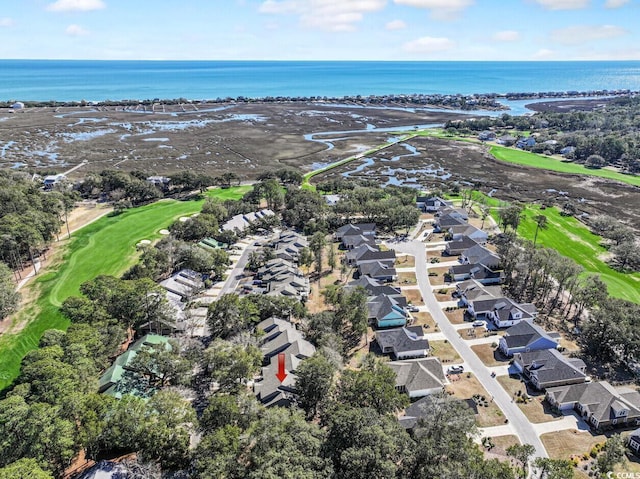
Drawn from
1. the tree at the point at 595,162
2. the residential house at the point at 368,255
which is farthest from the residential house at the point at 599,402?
the tree at the point at 595,162

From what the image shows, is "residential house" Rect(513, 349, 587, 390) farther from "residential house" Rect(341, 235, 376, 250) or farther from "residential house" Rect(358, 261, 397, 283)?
"residential house" Rect(341, 235, 376, 250)

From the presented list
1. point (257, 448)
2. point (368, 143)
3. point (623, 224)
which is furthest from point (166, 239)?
point (368, 143)

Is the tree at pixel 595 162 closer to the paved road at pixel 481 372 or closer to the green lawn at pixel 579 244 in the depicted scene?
the green lawn at pixel 579 244

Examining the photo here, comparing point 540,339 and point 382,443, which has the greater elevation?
point 382,443

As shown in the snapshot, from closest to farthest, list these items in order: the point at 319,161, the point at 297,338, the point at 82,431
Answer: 1. the point at 82,431
2. the point at 297,338
3. the point at 319,161

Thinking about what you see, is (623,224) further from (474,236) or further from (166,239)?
(166,239)

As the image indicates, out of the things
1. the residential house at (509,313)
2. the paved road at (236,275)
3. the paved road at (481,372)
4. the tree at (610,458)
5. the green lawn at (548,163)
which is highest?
the green lawn at (548,163)

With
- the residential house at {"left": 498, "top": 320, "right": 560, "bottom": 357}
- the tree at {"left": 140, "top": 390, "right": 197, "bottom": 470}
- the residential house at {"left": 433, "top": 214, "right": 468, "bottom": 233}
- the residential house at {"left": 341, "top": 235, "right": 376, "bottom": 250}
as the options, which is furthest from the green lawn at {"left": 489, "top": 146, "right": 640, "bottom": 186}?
the tree at {"left": 140, "top": 390, "right": 197, "bottom": 470}

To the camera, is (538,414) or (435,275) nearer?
(538,414)
